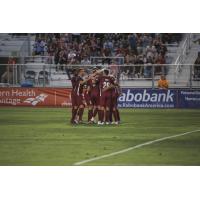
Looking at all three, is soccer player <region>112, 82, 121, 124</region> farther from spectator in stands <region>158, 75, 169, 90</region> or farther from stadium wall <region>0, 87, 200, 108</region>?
spectator in stands <region>158, 75, 169, 90</region>

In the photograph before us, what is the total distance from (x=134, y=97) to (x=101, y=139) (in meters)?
1.80

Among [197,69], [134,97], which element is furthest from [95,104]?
[197,69]

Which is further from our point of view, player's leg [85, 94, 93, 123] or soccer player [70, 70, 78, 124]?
player's leg [85, 94, 93, 123]

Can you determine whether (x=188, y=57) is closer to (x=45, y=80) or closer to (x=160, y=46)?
(x=160, y=46)

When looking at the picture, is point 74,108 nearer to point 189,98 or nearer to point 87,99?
point 87,99

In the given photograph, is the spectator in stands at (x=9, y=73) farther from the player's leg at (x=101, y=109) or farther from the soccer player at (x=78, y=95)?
the player's leg at (x=101, y=109)

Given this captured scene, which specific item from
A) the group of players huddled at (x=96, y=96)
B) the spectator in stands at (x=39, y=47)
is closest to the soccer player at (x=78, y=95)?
the group of players huddled at (x=96, y=96)

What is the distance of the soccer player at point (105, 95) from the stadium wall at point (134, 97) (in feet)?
0.70

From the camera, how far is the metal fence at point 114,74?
18.4 m

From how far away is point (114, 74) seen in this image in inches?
A: 742

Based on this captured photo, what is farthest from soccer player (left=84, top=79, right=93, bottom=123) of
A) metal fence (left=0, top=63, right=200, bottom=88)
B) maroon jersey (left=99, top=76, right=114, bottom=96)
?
Answer: metal fence (left=0, top=63, right=200, bottom=88)

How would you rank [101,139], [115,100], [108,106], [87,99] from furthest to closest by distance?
[87,99] < [108,106] < [115,100] < [101,139]

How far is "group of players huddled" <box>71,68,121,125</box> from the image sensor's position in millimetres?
18969
